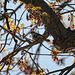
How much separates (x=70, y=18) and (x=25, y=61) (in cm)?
165

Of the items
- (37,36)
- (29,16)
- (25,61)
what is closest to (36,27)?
(37,36)

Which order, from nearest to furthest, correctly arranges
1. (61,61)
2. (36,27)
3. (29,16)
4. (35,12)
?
(35,12) < (29,16) < (61,61) < (36,27)

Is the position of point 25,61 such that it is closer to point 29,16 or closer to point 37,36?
point 37,36

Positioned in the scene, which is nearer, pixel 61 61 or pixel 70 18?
pixel 70 18

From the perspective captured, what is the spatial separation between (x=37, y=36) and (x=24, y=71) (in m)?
1.03

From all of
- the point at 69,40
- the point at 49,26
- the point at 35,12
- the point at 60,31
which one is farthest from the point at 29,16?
the point at 69,40

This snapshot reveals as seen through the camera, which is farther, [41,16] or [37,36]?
[37,36]

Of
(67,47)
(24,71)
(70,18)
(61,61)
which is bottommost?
(24,71)

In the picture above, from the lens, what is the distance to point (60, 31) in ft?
13.5

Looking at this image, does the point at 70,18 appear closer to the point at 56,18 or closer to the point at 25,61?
the point at 56,18

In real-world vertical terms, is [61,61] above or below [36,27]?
below

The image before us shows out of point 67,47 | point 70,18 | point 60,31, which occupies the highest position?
point 70,18

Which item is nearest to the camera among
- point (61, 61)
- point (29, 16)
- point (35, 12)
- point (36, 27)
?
point (35, 12)

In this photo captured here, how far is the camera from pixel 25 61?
4.44 metres
